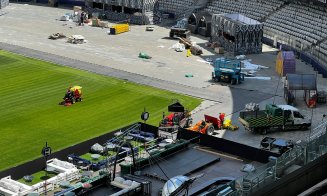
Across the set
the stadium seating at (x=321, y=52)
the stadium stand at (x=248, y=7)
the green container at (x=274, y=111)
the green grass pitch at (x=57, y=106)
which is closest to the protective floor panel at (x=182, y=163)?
the green grass pitch at (x=57, y=106)

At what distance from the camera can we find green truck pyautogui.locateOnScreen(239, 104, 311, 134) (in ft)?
200

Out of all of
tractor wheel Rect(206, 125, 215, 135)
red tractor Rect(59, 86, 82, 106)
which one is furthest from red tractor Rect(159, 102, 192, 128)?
red tractor Rect(59, 86, 82, 106)

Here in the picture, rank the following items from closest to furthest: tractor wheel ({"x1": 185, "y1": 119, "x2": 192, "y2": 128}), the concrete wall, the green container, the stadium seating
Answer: the concrete wall → the green container → tractor wheel ({"x1": 185, "y1": 119, "x2": 192, "y2": 128}) → the stadium seating

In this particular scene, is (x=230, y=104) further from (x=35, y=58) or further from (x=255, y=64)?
(x=35, y=58)

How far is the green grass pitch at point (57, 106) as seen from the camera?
5937 cm

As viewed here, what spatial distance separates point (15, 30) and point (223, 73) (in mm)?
44559

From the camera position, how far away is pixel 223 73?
7844cm

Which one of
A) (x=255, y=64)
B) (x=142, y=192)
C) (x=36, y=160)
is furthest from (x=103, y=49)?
(x=142, y=192)

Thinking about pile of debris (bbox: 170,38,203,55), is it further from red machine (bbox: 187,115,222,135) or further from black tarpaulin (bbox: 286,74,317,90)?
red machine (bbox: 187,115,222,135)

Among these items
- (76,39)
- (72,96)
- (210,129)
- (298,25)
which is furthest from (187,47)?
(210,129)

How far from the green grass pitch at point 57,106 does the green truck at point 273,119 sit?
8885 millimetres

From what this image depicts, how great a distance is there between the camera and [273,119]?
203 feet

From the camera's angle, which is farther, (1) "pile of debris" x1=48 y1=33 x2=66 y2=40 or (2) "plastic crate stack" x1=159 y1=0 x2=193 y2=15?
(2) "plastic crate stack" x1=159 y1=0 x2=193 y2=15

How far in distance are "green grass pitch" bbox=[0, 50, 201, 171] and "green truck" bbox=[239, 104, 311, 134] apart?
8.89 m
